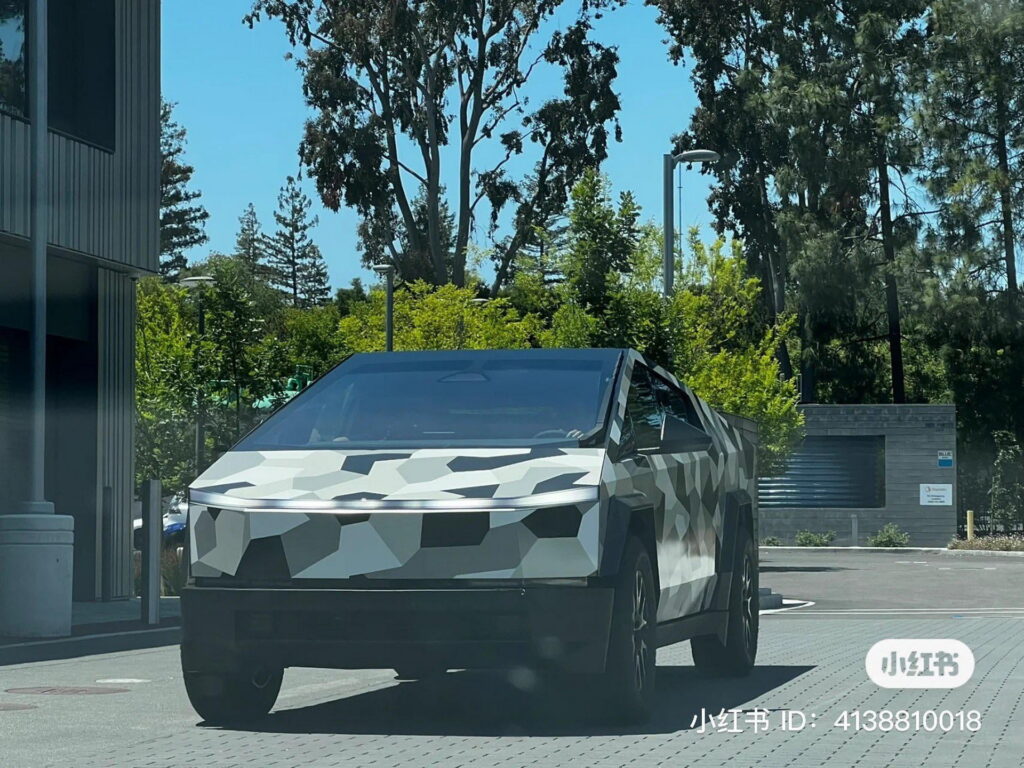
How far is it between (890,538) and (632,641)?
4244 cm

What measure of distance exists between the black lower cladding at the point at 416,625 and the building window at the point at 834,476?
43.2 meters

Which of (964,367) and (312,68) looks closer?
(312,68)

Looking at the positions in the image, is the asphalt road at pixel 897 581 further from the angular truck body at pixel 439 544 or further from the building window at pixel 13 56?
the angular truck body at pixel 439 544

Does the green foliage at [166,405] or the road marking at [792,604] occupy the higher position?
the green foliage at [166,405]

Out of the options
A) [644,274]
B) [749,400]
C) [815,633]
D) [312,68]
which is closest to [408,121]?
[312,68]

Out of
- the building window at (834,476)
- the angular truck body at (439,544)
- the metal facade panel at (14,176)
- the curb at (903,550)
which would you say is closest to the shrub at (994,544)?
the curb at (903,550)

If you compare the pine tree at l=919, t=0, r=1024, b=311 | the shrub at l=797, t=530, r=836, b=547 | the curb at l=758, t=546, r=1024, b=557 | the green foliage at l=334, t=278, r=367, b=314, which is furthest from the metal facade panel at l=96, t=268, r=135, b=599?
the green foliage at l=334, t=278, r=367, b=314

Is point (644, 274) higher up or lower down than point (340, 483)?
higher up

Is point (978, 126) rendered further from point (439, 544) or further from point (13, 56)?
point (439, 544)

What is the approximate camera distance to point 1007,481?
194 ft

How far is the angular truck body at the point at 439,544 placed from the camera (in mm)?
7867

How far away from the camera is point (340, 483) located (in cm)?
820

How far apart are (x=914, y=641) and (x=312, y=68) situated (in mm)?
39605

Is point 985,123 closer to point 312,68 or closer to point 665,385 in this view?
point 312,68
